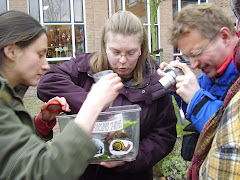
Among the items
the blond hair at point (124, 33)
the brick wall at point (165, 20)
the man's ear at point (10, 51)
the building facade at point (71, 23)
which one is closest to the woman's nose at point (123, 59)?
the blond hair at point (124, 33)

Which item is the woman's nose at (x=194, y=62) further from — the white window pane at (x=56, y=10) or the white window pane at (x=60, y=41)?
the white window pane at (x=56, y=10)

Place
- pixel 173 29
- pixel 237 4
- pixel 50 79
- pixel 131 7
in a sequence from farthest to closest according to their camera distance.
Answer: pixel 131 7 → pixel 173 29 → pixel 50 79 → pixel 237 4

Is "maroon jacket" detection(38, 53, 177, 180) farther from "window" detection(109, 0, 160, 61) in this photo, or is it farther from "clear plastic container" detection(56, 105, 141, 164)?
"window" detection(109, 0, 160, 61)

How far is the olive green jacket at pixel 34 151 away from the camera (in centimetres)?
78

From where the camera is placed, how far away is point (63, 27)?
977 centimetres

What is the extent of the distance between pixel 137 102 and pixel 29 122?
2.51 ft

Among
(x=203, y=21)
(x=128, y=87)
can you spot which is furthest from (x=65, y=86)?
(x=203, y=21)

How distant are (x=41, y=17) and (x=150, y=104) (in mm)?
→ 8901

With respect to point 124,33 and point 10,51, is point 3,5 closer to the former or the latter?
point 124,33

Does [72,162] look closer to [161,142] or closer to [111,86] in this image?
[111,86]

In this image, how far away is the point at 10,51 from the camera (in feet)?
3.45

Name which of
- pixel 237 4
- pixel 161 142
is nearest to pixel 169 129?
pixel 161 142

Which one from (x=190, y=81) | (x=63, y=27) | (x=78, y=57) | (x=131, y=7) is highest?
(x=131, y=7)

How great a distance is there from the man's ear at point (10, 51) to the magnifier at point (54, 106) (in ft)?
1.21
